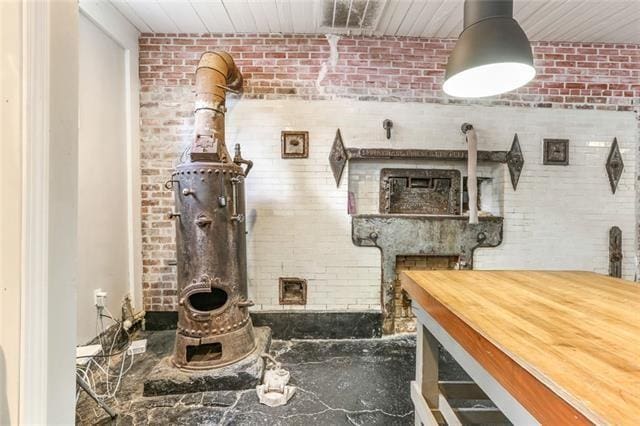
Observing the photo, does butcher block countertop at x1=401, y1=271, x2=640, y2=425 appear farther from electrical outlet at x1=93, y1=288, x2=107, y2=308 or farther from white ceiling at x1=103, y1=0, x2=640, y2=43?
electrical outlet at x1=93, y1=288, x2=107, y2=308

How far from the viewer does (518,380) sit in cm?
76

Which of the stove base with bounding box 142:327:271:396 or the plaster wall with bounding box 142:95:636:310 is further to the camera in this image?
the plaster wall with bounding box 142:95:636:310

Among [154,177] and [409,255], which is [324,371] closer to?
[409,255]

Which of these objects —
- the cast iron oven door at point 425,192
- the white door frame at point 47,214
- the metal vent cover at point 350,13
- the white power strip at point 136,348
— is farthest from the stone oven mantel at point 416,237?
the white door frame at point 47,214

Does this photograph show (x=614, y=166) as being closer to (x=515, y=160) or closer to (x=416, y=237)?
(x=515, y=160)

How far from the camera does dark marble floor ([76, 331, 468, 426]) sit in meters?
1.85

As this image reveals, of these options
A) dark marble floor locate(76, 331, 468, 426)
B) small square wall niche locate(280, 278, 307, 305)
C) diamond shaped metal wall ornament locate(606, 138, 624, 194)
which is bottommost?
dark marble floor locate(76, 331, 468, 426)

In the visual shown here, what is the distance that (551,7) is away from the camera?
251 cm

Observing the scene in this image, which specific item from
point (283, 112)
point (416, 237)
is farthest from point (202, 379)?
point (283, 112)

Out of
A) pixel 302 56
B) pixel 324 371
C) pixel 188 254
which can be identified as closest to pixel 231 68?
pixel 302 56

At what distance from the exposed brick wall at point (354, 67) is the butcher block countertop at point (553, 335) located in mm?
2099

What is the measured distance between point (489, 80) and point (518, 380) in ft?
5.06

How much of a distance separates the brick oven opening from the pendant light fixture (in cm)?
182

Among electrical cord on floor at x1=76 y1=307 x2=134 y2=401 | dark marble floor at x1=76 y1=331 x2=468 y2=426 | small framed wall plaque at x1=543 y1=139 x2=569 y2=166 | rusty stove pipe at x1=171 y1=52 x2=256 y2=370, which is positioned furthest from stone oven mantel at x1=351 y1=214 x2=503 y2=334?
electrical cord on floor at x1=76 y1=307 x2=134 y2=401
